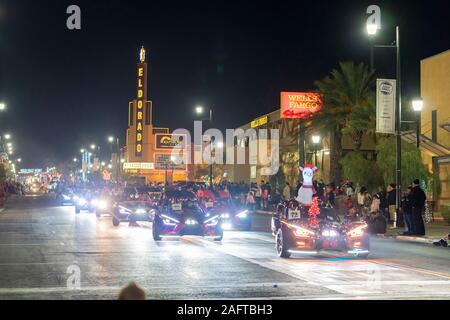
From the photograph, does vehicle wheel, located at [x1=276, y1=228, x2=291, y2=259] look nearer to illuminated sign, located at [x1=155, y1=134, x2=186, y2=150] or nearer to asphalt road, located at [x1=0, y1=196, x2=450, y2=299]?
asphalt road, located at [x1=0, y1=196, x2=450, y2=299]

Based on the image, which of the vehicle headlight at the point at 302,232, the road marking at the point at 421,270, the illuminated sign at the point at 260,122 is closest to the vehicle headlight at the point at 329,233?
the vehicle headlight at the point at 302,232

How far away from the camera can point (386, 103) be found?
30328 millimetres

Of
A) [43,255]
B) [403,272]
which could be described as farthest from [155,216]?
[403,272]

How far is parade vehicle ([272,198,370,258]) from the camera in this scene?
55.8ft

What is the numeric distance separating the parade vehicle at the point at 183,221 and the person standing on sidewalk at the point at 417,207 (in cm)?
694

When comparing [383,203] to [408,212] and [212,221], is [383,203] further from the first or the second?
[212,221]

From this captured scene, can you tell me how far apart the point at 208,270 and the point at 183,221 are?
22.6 ft

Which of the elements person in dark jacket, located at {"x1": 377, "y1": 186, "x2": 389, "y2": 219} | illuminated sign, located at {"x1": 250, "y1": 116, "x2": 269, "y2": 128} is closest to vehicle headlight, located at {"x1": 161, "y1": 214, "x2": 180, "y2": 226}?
person in dark jacket, located at {"x1": 377, "y1": 186, "x2": 389, "y2": 219}

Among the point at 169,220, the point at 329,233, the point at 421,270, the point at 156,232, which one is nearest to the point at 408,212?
the point at 169,220

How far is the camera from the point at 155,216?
22531 millimetres

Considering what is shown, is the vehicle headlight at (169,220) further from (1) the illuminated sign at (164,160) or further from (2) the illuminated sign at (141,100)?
(2) the illuminated sign at (141,100)

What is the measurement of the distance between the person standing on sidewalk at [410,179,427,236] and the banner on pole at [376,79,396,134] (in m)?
5.82
